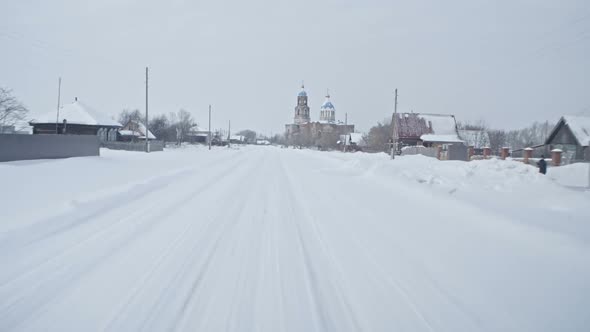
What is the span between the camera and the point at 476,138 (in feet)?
221

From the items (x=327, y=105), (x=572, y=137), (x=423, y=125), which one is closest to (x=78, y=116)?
(x=423, y=125)

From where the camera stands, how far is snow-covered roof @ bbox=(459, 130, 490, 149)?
65625 mm

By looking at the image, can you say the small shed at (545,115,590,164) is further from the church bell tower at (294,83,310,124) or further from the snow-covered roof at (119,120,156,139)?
the church bell tower at (294,83,310,124)

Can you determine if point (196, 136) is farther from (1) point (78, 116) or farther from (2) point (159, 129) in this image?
(1) point (78, 116)

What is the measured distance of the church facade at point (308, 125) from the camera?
133000 millimetres

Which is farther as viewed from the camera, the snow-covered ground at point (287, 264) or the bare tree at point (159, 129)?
the bare tree at point (159, 129)

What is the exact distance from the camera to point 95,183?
1427 centimetres

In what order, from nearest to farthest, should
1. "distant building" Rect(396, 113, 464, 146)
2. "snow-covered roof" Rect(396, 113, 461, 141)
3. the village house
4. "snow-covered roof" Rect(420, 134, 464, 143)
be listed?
"snow-covered roof" Rect(420, 134, 464, 143)
"distant building" Rect(396, 113, 464, 146)
"snow-covered roof" Rect(396, 113, 461, 141)
the village house

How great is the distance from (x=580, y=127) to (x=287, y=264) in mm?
39147

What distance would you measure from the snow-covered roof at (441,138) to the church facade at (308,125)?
63992 mm

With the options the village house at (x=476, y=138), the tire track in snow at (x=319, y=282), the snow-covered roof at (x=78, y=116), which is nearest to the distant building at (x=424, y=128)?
the village house at (x=476, y=138)

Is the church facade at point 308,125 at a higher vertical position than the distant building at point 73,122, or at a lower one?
higher

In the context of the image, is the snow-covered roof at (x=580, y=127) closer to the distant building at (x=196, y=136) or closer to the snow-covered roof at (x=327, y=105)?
the distant building at (x=196, y=136)

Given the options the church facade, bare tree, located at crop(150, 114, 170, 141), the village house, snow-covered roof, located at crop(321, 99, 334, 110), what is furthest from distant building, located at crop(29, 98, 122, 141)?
snow-covered roof, located at crop(321, 99, 334, 110)
